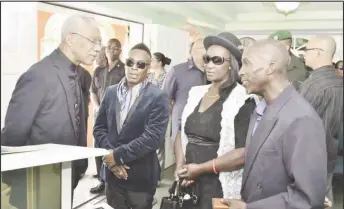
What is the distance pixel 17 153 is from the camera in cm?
148

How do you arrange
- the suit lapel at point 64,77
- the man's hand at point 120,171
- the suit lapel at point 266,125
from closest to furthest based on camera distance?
the suit lapel at point 266,125
the suit lapel at point 64,77
the man's hand at point 120,171

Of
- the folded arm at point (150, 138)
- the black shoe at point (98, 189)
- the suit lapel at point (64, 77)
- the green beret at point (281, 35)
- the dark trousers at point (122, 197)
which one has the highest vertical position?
the green beret at point (281, 35)

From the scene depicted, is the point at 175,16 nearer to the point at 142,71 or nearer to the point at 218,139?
the point at 142,71

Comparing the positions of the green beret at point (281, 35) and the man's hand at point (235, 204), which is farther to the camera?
the green beret at point (281, 35)

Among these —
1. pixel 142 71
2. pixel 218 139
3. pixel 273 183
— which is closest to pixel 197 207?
pixel 218 139

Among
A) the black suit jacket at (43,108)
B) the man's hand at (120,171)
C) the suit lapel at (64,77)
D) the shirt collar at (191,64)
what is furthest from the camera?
the shirt collar at (191,64)

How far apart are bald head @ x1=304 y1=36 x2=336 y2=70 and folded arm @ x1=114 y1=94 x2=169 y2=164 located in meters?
0.89

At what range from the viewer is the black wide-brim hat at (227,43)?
191cm

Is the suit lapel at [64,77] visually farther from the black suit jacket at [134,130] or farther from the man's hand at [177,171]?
the man's hand at [177,171]

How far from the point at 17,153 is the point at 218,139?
100 cm

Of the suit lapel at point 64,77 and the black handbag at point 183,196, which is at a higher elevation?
the suit lapel at point 64,77

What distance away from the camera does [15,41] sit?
1.53 metres

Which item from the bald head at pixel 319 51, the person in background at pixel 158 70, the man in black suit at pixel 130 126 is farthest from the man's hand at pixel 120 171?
the bald head at pixel 319 51

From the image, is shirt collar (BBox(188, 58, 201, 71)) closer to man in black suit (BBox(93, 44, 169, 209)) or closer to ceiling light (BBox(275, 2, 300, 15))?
man in black suit (BBox(93, 44, 169, 209))
